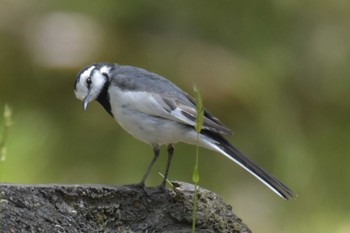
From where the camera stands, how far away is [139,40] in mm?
5848

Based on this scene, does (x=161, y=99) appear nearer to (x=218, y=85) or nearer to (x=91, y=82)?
(x=91, y=82)

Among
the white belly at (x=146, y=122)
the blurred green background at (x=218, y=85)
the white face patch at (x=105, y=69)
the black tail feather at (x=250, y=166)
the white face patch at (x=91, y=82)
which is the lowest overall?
the black tail feather at (x=250, y=166)

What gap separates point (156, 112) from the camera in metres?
4.09

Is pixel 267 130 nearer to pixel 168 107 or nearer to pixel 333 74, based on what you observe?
pixel 333 74

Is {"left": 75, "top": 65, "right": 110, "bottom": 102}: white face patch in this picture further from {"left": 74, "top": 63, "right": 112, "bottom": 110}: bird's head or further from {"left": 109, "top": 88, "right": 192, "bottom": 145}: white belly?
{"left": 109, "top": 88, "right": 192, "bottom": 145}: white belly

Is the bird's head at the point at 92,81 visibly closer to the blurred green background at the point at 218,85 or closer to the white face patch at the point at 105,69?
the white face patch at the point at 105,69

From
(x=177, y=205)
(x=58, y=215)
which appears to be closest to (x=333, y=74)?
(x=177, y=205)

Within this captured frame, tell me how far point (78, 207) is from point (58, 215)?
0.12 metres

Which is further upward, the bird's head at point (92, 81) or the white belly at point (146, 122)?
the bird's head at point (92, 81)

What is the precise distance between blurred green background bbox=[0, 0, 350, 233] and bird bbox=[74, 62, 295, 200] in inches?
47.3

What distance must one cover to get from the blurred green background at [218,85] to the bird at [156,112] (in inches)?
47.3

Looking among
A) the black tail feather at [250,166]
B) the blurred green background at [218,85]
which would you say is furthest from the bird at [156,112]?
the blurred green background at [218,85]

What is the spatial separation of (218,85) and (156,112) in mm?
1735

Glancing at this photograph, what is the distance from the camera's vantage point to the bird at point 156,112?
3.98 meters
